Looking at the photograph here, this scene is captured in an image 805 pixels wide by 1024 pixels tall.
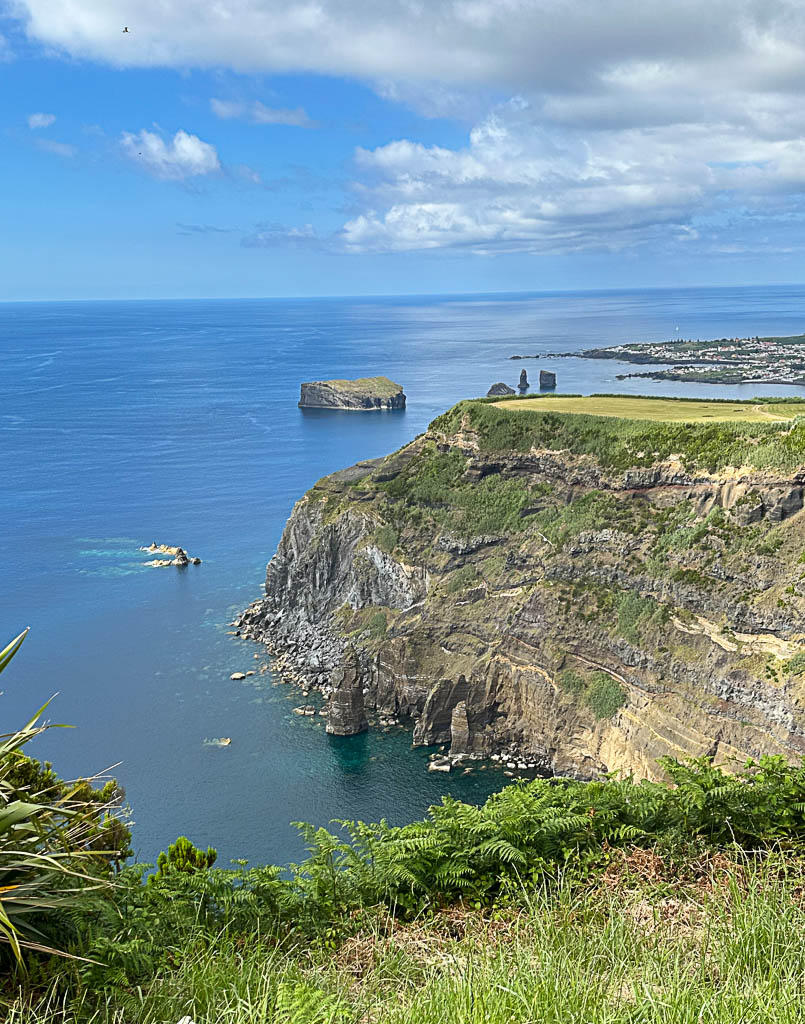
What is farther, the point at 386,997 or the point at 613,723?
the point at 613,723

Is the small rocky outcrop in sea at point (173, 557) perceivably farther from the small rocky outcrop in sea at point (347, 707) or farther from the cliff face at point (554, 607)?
the small rocky outcrop in sea at point (347, 707)

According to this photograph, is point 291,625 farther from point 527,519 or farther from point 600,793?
point 600,793

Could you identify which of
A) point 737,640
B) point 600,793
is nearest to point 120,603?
point 737,640

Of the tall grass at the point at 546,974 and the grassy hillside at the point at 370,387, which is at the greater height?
the grassy hillside at the point at 370,387

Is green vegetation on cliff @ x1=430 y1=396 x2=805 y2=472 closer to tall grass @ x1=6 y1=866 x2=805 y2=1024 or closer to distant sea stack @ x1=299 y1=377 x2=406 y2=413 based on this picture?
tall grass @ x1=6 y1=866 x2=805 y2=1024

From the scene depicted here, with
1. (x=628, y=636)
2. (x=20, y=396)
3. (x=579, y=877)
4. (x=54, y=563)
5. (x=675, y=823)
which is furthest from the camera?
(x=20, y=396)

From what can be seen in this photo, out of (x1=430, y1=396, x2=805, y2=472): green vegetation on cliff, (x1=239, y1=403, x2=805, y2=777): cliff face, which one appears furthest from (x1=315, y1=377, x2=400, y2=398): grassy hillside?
(x1=239, y1=403, x2=805, y2=777): cliff face

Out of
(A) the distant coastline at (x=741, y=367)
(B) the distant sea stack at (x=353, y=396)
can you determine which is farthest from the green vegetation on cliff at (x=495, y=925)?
(B) the distant sea stack at (x=353, y=396)
